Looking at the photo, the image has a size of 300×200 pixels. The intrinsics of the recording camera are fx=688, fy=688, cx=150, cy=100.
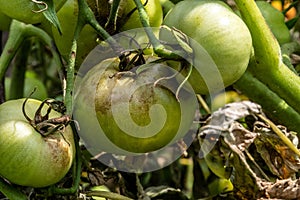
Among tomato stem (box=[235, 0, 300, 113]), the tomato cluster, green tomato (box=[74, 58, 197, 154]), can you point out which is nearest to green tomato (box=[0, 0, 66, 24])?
the tomato cluster

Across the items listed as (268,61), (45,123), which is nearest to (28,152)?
(45,123)

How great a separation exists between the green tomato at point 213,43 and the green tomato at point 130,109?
0.13 feet

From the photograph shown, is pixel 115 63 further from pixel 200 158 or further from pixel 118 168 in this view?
pixel 200 158

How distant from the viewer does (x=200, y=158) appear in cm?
139

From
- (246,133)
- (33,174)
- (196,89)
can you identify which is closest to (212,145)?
(246,133)

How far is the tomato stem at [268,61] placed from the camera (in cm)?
97

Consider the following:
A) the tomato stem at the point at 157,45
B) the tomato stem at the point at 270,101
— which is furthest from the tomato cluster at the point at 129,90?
the tomato stem at the point at 270,101

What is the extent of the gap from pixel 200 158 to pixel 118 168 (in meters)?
0.24

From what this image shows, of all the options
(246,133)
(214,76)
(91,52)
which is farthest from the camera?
(246,133)

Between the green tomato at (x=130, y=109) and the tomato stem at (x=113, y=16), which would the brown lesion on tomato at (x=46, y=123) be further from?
the tomato stem at (x=113, y=16)

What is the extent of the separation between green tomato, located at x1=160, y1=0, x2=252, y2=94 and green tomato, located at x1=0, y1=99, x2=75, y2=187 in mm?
193

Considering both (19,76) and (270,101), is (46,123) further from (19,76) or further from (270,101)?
(19,76)

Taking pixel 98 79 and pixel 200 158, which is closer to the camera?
pixel 98 79

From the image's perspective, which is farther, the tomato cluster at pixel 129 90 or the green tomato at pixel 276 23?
the green tomato at pixel 276 23
